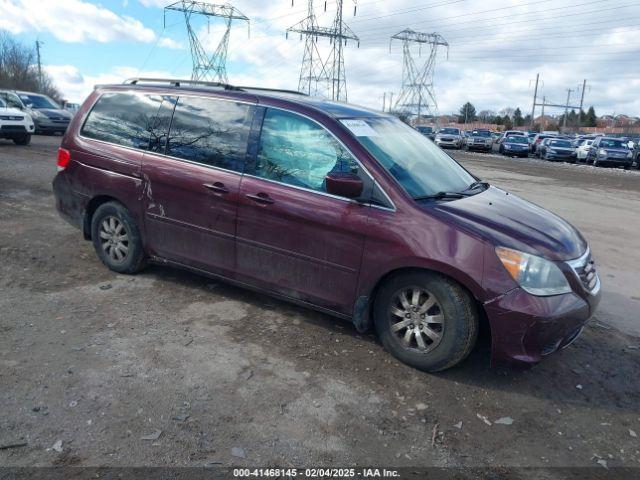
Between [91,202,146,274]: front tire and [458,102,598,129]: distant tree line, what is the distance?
96.0 metres

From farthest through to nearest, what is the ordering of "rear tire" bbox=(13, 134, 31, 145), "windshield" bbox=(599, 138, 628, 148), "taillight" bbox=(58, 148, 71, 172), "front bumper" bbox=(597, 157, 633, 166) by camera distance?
1. "windshield" bbox=(599, 138, 628, 148)
2. "front bumper" bbox=(597, 157, 633, 166)
3. "rear tire" bbox=(13, 134, 31, 145)
4. "taillight" bbox=(58, 148, 71, 172)

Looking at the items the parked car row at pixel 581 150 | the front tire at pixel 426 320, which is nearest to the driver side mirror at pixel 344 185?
the front tire at pixel 426 320

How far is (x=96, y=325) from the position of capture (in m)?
4.30

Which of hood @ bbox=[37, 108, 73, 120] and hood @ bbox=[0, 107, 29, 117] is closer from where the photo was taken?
hood @ bbox=[0, 107, 29, 117]

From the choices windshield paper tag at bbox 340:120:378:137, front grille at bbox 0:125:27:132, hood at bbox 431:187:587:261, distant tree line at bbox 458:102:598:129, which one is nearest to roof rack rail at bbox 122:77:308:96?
windshield paper tag at bbox 340:120:378:137

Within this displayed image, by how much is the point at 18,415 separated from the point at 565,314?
11.1 ft

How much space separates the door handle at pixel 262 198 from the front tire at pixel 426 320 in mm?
1124

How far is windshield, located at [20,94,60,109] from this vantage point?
21.4 metres

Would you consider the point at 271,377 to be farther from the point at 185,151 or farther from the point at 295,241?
the point at 185,151

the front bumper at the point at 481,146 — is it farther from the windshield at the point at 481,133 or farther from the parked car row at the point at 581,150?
the parked car row at the point at 581,150

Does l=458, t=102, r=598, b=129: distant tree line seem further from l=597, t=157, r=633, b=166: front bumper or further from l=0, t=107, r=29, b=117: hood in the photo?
l=0, t=107, r=29, b=117: hood

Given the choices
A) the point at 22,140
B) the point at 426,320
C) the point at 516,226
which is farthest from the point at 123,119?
the point at 22,140

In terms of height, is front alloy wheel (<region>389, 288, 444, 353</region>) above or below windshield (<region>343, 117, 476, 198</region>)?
below

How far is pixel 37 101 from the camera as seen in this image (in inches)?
859
